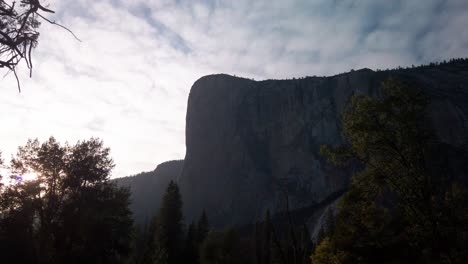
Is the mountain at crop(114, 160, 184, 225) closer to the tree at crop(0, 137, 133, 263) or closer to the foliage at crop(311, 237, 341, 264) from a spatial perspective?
the tree at crop(0, 137, 133, 263)

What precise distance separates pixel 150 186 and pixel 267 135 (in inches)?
3330

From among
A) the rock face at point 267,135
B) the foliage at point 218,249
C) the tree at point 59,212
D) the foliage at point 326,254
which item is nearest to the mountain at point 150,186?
the rock face at point 267,135

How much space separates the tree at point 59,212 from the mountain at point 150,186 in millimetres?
137897

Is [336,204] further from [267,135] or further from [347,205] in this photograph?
[267,135]

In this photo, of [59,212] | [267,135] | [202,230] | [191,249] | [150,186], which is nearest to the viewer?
[59,212]

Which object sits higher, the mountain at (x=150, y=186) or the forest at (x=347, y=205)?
the mountain at (x=150, y=186)

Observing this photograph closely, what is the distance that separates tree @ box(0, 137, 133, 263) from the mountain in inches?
5429

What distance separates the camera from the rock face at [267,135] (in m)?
108

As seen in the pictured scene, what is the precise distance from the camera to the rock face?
353 ft

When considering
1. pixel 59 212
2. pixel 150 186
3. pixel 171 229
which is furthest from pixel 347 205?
pixel 150 186

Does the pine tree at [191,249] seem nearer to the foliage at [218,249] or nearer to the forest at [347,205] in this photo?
the foliage at [218,249]

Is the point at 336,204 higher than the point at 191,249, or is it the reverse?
the point at 336,204

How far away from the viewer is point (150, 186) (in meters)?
182

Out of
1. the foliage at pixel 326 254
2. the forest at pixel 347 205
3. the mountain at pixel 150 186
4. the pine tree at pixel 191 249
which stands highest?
the mountain at pixel 150 186
